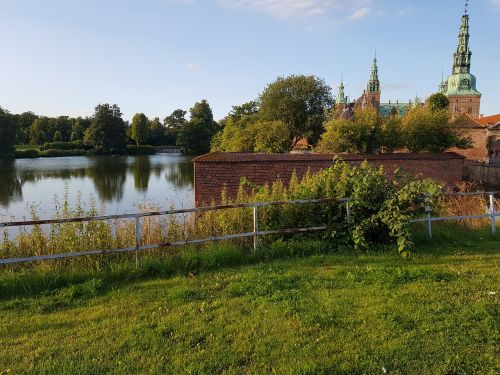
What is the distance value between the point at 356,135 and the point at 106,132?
75541mm

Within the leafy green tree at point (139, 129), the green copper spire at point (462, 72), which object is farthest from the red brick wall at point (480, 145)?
the leafy green tree at point (139, 129)

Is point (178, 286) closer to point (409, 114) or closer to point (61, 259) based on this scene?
point (61, 259)

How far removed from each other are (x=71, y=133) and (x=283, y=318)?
102 metres

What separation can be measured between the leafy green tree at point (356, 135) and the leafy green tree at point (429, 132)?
78.5 inches

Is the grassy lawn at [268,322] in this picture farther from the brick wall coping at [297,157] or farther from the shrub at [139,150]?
the shrub at [139,150]

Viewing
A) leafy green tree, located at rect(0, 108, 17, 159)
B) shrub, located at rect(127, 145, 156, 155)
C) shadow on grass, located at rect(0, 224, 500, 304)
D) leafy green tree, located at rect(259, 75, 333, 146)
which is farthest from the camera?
shrub, located at rect(127, 145, 156, 155)

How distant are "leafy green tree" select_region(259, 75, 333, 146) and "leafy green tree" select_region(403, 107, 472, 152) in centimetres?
2073

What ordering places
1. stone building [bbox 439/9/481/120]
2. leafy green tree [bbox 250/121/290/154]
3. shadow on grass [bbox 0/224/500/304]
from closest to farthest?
shadow on grass [bbox 0/224/500/304], leafy green tree [bbox 250/121/290/154], stone building [bbox 439/9/481/120]

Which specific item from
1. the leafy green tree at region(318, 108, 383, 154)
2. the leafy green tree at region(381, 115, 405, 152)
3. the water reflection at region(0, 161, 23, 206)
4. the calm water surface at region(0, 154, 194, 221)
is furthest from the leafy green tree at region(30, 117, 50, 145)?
the leafy green tree at region(381, 115, 405, 152)

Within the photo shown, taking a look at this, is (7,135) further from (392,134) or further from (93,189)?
(392,134)

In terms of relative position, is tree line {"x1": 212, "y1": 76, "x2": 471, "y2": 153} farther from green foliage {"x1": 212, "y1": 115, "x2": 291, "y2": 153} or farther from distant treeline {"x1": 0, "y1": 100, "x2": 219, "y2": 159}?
distant treeline {"x1": 0, "y1": 100, "x2": 219, "y2": 159}

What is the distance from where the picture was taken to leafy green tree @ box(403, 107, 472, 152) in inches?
734

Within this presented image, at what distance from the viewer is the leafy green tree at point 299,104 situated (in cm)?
3981

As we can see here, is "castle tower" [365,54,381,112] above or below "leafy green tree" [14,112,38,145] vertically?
above
